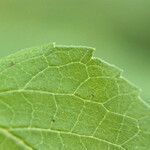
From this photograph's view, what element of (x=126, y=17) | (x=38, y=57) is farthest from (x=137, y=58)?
(x=38, y=57)

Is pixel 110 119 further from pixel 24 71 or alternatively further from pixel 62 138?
pixel 24 71

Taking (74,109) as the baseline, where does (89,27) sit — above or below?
above

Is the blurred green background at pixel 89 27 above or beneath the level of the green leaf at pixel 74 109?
above

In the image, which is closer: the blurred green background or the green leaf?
the green leaf

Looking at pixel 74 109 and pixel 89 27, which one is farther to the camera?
pixel 89 27

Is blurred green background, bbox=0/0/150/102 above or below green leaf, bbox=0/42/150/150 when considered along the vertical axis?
above
